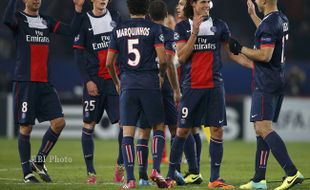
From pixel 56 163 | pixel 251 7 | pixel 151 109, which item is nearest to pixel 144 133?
pixel 151 109

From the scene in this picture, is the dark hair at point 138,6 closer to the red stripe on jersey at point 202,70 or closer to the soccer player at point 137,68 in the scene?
the soccer player at point 137,68

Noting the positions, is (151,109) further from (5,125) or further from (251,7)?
(5,125)

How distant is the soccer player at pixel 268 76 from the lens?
10531mm

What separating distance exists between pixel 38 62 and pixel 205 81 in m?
2.46

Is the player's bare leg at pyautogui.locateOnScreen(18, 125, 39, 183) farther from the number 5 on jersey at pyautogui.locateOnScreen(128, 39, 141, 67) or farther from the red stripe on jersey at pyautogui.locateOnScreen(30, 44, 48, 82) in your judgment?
the number 5 on jersey at pyautogui.locateOnScreen(128, 39, 141, 67)

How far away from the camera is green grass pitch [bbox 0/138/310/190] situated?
1144 centimetres

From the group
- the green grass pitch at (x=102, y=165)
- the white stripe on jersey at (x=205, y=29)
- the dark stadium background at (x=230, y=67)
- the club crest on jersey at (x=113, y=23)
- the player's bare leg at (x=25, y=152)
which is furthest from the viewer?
the dark stadium background at (x=230, y=67)

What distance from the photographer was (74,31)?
39.8ft

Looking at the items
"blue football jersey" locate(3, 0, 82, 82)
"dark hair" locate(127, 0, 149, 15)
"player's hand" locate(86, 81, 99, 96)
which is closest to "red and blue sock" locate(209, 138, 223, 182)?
"dark hair" locate(127, 0, 149, 15)

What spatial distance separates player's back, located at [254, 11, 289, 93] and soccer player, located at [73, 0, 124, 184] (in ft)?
7.69

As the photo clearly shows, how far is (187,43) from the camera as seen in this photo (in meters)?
10.8

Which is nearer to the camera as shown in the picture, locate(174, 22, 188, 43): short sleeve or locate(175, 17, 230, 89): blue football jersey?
locate(175, 17, 230, 89): blue football jersey

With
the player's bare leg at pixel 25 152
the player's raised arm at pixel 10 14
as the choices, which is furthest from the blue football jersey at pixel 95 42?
the player's bare leg at pixel 25 152

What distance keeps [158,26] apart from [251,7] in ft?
5.34
